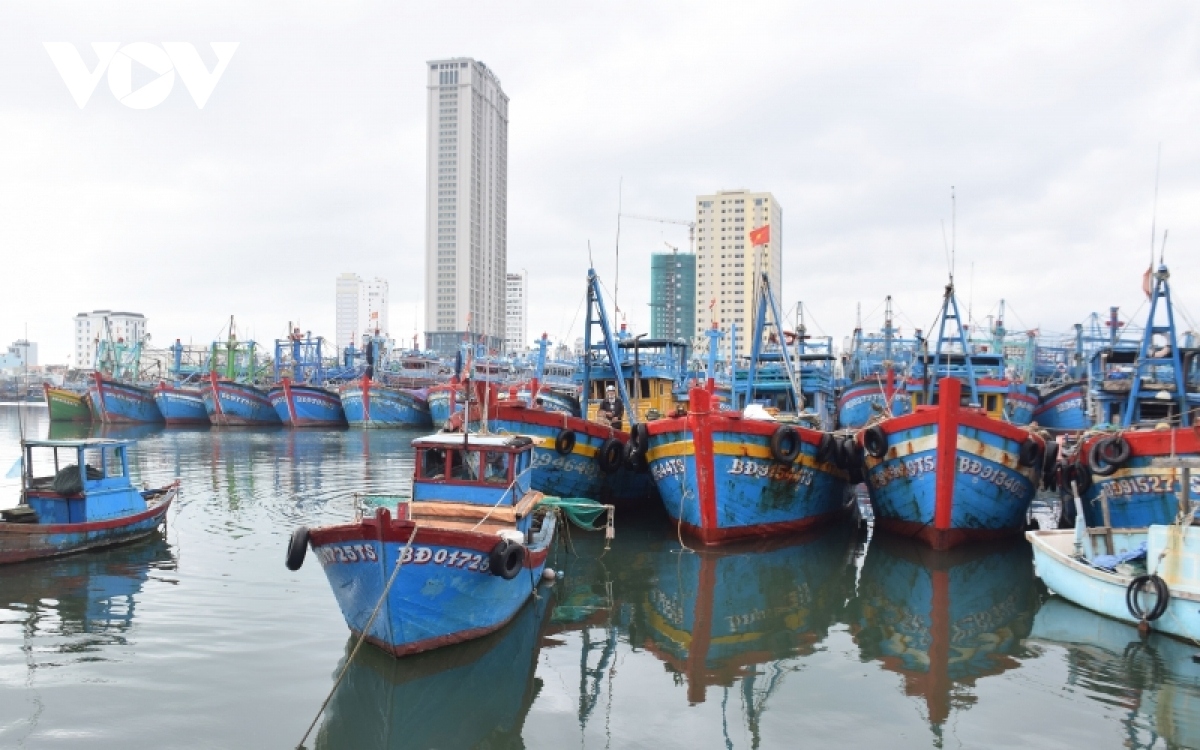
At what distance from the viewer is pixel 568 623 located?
1288 centimetres

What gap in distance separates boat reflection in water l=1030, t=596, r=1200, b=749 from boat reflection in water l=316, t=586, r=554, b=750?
266 inches

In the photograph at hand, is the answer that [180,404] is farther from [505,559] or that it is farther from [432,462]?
[505,559]

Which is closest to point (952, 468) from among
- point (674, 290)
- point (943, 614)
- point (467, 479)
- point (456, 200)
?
point (943, 614)

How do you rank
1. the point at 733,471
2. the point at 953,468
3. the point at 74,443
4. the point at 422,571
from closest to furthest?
the point at 422,571
the point at 74,443
the point at 953,468
the point at 733,471

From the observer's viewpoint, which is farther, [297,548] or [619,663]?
[619,663]

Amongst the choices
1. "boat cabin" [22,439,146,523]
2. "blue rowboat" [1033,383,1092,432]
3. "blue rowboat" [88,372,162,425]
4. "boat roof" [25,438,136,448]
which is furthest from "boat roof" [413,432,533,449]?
"blue rowboat" [88,372,162,425]

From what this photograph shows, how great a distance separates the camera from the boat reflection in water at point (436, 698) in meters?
8.80

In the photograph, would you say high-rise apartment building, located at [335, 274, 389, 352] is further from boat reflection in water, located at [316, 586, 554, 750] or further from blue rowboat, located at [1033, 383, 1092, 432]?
boat reflection in water, located at [316, 586, 554, 750]

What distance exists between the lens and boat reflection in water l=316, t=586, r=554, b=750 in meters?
8.80

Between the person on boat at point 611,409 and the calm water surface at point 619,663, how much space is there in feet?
26.3

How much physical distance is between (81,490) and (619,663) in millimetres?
11741

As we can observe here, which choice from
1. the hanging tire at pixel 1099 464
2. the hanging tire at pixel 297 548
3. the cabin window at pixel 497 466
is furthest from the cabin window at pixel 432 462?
the hanging tire at pixel 1099 464

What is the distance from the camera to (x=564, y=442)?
65.9 feet

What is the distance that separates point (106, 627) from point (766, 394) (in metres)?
23.2
